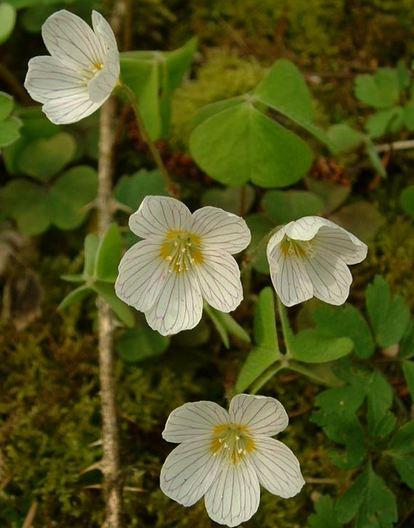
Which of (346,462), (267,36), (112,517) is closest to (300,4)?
(267,36)

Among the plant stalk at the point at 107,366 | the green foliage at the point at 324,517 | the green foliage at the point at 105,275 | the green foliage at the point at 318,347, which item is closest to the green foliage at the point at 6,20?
the plant stalk at the point at 107,366

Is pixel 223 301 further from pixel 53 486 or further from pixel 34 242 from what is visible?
pixel 34 242

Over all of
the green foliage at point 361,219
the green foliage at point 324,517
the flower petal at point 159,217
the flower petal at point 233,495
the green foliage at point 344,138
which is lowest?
the green foliage at point 324,517

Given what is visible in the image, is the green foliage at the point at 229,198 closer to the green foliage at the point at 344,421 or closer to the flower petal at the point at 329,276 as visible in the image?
the flower petal at the point at 329,276

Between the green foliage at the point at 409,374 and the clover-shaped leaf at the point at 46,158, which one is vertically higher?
the clover-shaped leaf at the point at 46,158

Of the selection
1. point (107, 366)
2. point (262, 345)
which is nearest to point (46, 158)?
point (107, 366)

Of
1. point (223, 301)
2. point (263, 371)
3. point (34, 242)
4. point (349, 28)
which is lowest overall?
point (34, 242)

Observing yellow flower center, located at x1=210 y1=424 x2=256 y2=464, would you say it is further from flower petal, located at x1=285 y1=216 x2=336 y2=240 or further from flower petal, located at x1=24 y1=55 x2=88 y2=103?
flower petal, located at x1=24 y1=55 x2=88 y2=103
